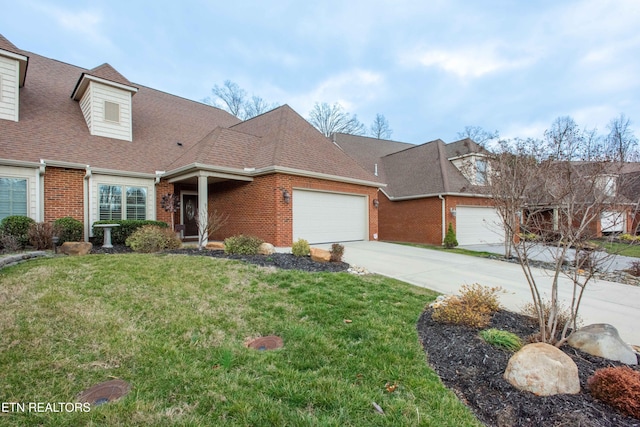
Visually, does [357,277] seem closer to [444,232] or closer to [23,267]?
[23,267]

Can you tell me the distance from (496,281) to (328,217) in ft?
21.1

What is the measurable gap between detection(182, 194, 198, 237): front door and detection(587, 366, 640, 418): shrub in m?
13.9

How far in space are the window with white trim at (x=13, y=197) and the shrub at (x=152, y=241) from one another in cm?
361

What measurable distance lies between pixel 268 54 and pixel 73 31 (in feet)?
30.1

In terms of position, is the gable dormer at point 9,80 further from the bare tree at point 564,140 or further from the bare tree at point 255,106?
the bare tree at point 255,106

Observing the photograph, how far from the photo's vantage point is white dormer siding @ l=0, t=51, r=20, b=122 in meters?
9.79

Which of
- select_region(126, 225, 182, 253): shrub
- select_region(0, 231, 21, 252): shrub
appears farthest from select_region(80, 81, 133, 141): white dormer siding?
select_region(126, 225, 182, 253): shrub

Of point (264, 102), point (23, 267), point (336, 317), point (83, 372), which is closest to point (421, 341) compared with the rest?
point (336, 317)

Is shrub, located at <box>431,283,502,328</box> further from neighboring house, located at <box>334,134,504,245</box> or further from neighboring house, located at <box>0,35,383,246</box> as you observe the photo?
neighboring house, located at <box>334,134,504,245</box>

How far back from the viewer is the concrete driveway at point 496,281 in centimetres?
482

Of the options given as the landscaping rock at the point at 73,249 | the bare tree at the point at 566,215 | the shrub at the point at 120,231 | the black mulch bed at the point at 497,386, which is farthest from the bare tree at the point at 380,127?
the black mulch bed at the point at 497,386

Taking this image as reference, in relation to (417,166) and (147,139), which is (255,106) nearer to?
(417,166)

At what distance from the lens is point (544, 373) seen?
2.54 metres

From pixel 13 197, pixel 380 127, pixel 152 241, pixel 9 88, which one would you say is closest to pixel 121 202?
pixel 13 197
